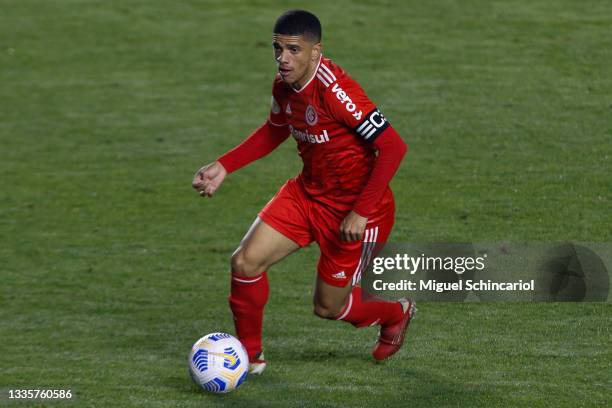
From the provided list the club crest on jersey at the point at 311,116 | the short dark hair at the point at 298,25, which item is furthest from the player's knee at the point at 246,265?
the short dark hair at the point at 298,25

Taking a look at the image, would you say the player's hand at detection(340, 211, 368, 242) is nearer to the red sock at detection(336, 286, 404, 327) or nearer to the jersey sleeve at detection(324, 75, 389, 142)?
the jersey sleeve at detection(324, 75, 389, 142)

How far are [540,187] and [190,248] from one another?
3690 mm

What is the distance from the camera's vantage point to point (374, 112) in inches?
290

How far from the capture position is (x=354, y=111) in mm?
7324

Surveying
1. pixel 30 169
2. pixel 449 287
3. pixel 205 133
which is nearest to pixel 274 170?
pixel 205 133

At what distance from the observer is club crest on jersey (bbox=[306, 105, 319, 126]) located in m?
7.45

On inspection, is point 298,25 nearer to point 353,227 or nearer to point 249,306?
point 353,227

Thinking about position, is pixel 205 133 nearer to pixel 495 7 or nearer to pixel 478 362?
pixel 495 7

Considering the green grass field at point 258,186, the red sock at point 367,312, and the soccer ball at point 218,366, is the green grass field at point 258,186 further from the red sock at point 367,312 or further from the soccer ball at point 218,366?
the red sock at point 367,312

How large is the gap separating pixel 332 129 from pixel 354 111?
0.23 metres

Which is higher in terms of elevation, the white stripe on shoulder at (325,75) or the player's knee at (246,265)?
the white stripe on shoulder at (325,75)

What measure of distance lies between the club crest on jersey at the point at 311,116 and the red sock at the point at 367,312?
4.04ft

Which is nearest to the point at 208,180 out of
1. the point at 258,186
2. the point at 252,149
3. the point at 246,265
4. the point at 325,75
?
the point at 252,149

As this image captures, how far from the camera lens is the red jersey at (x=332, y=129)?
735 centimetres
